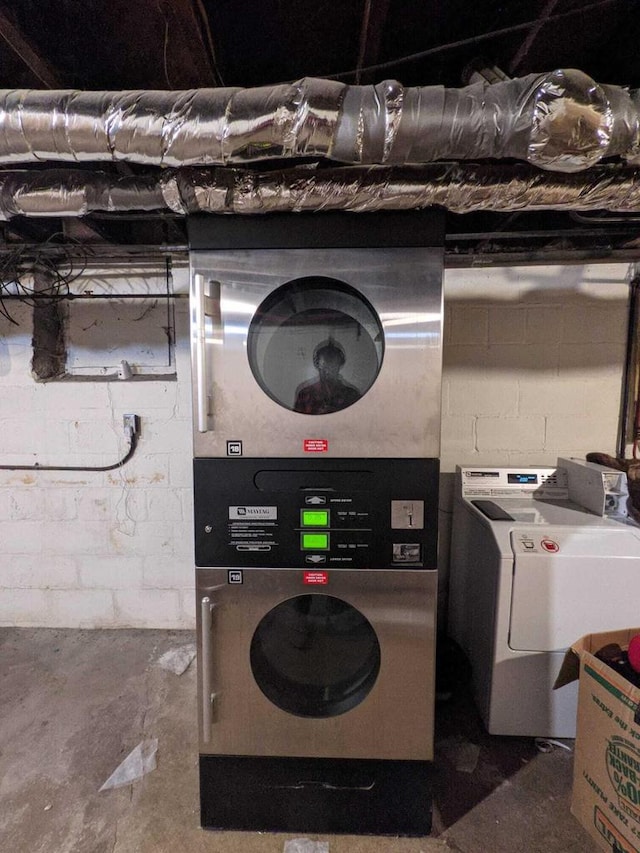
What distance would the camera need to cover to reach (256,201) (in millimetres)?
1089

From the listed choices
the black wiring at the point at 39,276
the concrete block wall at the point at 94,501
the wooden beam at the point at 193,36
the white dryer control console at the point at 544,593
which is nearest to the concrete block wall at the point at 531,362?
the white dryer control console at the point at 544,593

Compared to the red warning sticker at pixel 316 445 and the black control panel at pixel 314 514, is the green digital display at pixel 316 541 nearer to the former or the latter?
the black control panel at pixel 314 514

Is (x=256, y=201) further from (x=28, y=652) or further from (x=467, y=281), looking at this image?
(x=28, y=652)

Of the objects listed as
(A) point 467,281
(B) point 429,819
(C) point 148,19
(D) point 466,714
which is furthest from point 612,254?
(B) point 429,819

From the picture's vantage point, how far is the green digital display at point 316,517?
3.95 feet

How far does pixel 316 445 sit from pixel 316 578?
414mm

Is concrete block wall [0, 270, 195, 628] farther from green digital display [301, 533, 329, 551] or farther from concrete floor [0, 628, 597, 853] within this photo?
green digital display [301, 533, 329, 551]

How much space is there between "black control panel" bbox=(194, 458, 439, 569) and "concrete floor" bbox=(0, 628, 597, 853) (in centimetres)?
91

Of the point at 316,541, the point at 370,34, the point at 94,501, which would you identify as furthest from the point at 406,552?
the point at 94,501

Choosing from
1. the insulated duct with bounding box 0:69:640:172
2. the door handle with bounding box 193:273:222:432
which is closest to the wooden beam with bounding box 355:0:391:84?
the insulated duct with bounding box 0:69:640:172

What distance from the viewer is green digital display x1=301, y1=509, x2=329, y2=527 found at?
1205mm

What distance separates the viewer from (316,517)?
1.21m

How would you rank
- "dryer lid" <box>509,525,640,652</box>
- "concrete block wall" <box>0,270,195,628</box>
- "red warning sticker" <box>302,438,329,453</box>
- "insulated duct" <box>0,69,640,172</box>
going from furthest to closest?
"concrete block wall" <box>0,270,195,628</box> < "dryer lid" <box>509,525,640,652</box> < "red warning sticker" <box>302,438,329,453</box> < "insulated duct" <box>0,69,640,172</box>

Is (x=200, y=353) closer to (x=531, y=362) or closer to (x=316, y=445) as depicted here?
(x=316, y=445)
